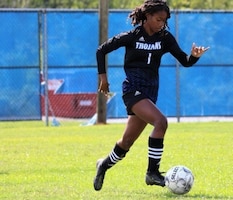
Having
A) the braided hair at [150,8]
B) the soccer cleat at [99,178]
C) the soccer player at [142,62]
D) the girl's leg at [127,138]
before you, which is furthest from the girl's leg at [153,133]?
the braided hair at [150,8]

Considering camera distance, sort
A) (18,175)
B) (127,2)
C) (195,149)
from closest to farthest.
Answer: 1. (18,175)
2. (195,149)
3. (127,2)

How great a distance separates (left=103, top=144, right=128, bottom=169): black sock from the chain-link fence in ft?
41.7

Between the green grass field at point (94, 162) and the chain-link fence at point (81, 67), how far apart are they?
241 centimetres

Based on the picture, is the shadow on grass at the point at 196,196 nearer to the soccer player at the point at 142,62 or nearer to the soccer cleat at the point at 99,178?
the soccer player at the point at 142,62

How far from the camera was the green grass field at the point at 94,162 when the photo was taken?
868 cm

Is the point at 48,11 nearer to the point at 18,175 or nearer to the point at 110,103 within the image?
the point at 110,103

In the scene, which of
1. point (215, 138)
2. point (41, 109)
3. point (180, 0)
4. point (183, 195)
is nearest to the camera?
point (183, 195)

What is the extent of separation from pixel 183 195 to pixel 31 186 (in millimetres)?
1852

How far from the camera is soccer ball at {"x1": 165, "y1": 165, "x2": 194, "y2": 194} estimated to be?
8.27 meters

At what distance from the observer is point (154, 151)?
8539mm

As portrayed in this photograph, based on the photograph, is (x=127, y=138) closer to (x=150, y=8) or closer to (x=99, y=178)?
(x=99, y=178)

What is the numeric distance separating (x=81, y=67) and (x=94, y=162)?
10.9 meters

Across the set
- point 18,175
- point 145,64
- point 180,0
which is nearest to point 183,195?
point 145,64

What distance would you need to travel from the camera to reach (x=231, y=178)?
31.9 ft
